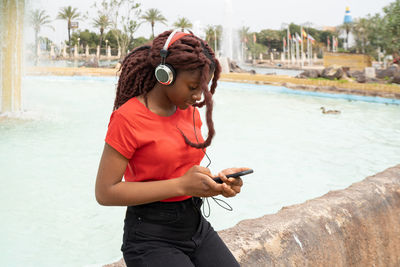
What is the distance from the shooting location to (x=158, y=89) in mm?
1430

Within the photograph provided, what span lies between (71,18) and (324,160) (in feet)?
154

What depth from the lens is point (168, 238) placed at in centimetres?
141

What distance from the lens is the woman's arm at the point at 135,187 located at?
1.30 metres

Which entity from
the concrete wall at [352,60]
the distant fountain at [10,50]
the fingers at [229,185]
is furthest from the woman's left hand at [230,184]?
the concrete wall at [352,60]

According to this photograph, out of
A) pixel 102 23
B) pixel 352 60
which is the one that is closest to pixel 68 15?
pixel 102 23

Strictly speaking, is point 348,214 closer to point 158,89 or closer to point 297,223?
point 297,223

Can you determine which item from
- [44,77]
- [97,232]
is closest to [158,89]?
[97,232]

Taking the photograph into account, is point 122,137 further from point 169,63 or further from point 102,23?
point 102,23

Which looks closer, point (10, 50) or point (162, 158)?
point (162, 158)

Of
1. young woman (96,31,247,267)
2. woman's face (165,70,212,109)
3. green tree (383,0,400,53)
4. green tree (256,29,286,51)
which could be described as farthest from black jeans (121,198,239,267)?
green tree (256,29,286,51)

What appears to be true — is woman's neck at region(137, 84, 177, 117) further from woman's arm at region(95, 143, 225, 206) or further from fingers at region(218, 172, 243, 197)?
fingers at region(218, 172, 243, 197)

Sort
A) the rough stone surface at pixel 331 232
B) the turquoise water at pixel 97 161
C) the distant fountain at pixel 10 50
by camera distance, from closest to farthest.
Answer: the rough stone surface at pixel 331 232 < the turquoise water at pixel 97 161 < the distant fountain at pixel 10 50

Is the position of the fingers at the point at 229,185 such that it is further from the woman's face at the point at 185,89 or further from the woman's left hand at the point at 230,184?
the woman's face at the point at 185,89

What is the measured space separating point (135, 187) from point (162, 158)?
14 cm
